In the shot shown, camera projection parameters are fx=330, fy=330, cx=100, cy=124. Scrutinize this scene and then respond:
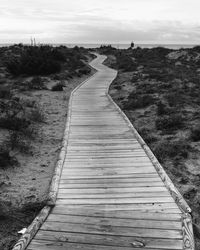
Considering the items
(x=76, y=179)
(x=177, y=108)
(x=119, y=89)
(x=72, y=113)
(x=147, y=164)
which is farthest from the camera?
(x=119, y=89)

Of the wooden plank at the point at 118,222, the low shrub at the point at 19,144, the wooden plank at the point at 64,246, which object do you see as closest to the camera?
the wooden plank at the point at 64,246

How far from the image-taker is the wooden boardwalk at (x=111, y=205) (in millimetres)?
4473

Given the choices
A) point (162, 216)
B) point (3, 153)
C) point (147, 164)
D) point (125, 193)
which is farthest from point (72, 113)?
point (162, 216)

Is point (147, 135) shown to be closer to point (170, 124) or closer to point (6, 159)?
point (170, 124)

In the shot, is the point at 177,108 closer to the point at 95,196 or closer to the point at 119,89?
the point at 119,89

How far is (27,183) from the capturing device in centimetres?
715

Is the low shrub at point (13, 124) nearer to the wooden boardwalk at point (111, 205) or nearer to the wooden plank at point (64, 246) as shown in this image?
the wooden boardwalk at point (111, 205)

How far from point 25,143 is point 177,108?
7454 millimetres

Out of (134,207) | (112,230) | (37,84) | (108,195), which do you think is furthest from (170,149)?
(37,84)

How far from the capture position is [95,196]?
5.88 m

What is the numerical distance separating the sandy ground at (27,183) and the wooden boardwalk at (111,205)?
535mm

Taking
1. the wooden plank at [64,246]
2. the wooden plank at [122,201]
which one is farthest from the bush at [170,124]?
the wooden plank at [64,246]

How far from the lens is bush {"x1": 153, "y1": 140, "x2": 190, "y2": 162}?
8781mm

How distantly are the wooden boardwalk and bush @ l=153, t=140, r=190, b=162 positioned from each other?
2.10 feet
